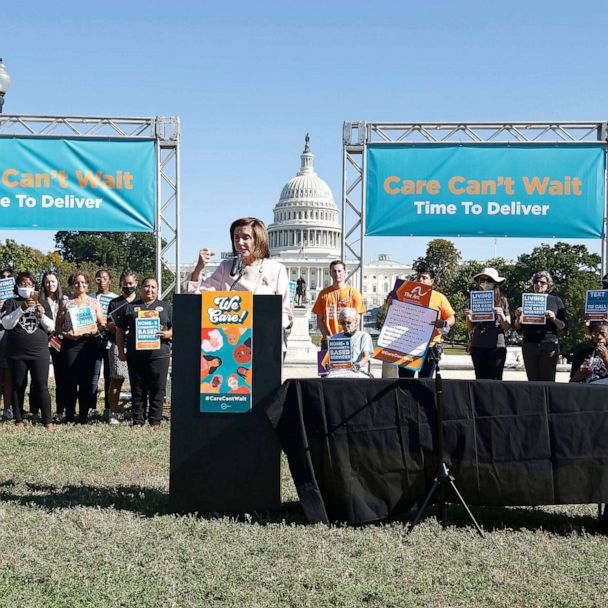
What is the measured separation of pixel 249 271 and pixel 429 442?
1.77 m

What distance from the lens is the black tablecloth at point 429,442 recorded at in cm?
525

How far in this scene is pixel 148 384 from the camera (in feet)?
33.5

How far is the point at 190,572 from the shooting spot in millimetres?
4371

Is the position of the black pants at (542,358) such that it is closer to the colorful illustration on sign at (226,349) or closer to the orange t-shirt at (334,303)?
the orange t-shirt at (334,303)

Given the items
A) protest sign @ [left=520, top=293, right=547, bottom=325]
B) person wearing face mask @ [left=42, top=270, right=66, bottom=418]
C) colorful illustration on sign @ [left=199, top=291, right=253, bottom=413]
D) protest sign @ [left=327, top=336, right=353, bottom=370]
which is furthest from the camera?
person wearing face mask @ [left=42, top=270, right=66, bottom=418]

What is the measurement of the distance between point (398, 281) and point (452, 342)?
5604 centimetres

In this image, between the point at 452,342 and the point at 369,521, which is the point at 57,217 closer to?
the point at 369,521

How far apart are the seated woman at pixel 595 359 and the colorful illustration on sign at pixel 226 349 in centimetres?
276

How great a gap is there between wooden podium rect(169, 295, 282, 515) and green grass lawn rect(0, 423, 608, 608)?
0.59ft

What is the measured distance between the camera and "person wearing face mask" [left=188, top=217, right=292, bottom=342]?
5.80 meters

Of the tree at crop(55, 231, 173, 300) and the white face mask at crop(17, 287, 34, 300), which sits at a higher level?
the tree at crop(55, 231, 173, 300)

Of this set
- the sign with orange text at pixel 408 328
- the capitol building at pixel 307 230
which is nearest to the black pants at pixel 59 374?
the sign with orange text at pixel 408 328

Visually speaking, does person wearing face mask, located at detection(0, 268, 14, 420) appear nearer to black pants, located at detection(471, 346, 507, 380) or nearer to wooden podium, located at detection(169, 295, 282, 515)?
wooden podium, located at detection(169, 295, 282, 515)

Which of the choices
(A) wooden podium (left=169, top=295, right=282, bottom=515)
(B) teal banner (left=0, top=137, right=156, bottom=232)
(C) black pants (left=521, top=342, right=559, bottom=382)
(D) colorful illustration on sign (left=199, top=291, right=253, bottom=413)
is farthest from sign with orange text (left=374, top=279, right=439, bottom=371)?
(B) teal banner (left=0, top=137, right=156, bottom=232)
